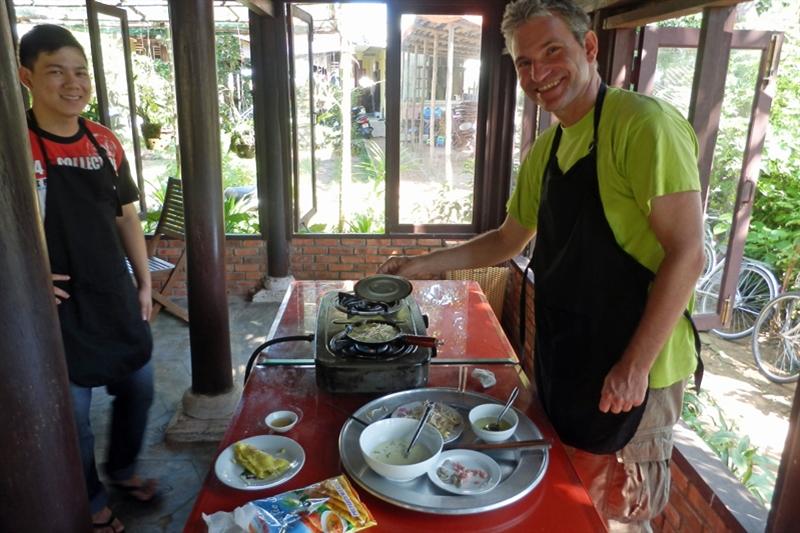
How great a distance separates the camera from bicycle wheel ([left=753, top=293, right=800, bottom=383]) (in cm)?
370

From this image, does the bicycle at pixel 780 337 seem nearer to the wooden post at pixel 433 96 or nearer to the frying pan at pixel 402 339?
the wooden post at pixel 433 96

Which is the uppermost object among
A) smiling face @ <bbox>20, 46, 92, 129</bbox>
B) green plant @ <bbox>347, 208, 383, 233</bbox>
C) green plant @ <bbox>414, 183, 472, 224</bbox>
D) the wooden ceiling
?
the wooden ceiling

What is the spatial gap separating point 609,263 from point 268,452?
939mm

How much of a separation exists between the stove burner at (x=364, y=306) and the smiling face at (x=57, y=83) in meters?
1.11

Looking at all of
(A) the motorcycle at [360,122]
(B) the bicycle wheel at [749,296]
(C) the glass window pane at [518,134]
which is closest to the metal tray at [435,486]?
(C) the glass window pane at [518,134]

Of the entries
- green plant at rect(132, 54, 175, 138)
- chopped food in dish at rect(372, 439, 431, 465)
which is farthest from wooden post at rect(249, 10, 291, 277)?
chopped food in dish at rect(372, 439, 431, 465)

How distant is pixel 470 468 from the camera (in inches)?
49.1

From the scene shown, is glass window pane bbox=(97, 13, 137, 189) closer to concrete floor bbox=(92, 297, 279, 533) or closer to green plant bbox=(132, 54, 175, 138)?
green plant bbox=(132, 54, 175, 138)

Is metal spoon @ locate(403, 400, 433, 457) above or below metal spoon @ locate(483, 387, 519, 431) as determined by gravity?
above

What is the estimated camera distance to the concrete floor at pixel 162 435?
8.24 feet

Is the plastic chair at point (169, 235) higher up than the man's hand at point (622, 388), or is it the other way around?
the man's hand at point (622, 388)

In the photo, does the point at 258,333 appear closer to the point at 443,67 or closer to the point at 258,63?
the point at 258,63

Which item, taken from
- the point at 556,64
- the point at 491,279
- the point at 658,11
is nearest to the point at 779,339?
the point at 491,279

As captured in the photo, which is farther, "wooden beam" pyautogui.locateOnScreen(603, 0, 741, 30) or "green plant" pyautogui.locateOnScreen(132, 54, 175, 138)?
"green plant" pyautogui.locateOnScreen(132, 54, 175, 138)
